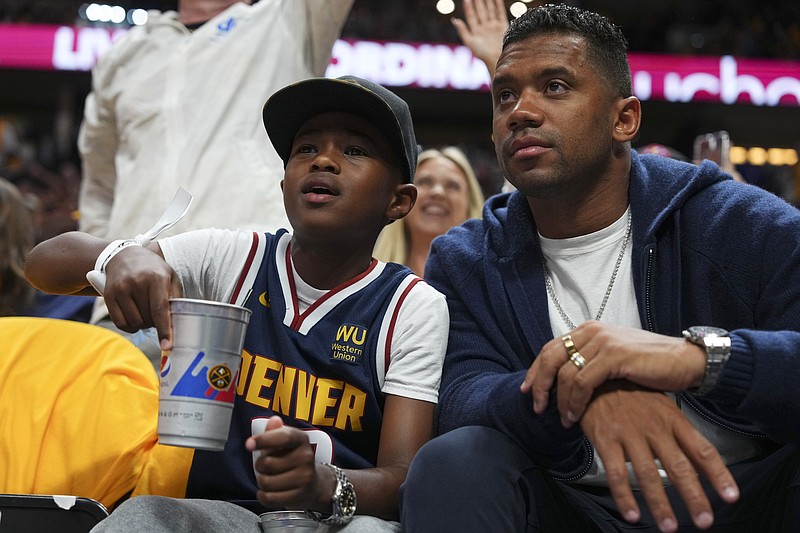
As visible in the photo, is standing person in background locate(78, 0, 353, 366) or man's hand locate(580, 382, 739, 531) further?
standing person in background locate(78, 0, 353, 366)

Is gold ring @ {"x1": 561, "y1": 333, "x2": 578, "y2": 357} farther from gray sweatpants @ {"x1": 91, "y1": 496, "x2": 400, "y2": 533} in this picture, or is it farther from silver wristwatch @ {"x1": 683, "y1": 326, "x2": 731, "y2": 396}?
gray sweatpants @ {"x1": 91, "y1": 496, "x2": 400, "y2": 533}

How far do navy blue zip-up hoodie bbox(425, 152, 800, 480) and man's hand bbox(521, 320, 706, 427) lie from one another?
0.19ft

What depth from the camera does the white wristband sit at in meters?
1.67

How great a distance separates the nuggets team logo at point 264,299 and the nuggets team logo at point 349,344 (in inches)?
6.8

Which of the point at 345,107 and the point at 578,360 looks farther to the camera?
the point at 345,107

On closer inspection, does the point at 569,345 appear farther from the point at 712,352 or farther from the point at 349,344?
the point at 349,344

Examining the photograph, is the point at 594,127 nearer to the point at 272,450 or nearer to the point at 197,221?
the point at 272,450

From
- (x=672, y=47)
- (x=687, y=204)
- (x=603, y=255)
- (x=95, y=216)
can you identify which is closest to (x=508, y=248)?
(x=603, y=255)

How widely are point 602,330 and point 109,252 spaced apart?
0.87 meters

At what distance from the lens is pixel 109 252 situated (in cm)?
169

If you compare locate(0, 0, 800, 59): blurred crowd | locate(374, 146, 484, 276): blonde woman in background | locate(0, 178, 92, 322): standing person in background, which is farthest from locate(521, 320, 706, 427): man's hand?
locate(0, 0, 800, 59): blurred crowd

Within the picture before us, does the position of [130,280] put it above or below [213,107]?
below

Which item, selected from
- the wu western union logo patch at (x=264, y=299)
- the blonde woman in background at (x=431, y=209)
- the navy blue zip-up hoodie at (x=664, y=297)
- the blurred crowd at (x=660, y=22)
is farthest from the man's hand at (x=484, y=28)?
the blurred crowd at (x=660, y=22)

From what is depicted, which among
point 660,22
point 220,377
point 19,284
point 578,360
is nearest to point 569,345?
point 578,360
